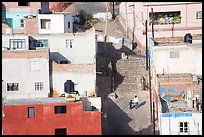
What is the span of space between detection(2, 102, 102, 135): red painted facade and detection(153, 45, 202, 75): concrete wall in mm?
5409

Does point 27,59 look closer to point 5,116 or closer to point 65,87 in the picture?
point 65,87

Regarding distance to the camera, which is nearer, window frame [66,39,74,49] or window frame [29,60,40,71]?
window frame [29,60,40,71]

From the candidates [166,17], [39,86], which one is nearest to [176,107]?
[39,86]

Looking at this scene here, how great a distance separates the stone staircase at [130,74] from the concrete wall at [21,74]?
160 inches

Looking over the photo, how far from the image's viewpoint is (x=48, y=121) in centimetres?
2684

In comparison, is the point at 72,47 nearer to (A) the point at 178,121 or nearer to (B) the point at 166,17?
(B) the point at 166,17

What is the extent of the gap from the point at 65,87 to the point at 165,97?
15.8 ft

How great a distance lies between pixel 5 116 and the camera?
87.5ft

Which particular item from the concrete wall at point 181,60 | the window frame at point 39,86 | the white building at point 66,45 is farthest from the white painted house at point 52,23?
the concrete wall at point 181,60

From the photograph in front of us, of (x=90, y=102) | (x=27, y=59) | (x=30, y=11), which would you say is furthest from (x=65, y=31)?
(x=90, y=102)

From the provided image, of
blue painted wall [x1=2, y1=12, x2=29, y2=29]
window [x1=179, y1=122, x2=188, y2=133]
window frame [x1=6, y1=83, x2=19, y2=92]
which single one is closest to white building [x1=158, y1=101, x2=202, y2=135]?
window [x1=179, y1=122, x2=188, y2=133]

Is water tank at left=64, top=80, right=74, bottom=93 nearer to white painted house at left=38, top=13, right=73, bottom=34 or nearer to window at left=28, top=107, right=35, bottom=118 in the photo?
window at left=28, top=107, right=35, bottom=118

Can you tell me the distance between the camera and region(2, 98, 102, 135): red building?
26.7 meters

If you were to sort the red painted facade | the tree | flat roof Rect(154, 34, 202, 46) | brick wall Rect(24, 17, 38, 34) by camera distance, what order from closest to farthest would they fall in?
1. the red painted facade
2. flat roof Rect(154, 34, 202, 46)
3. brick wall Rect(24, 17, 38, 34)
4. the tree
